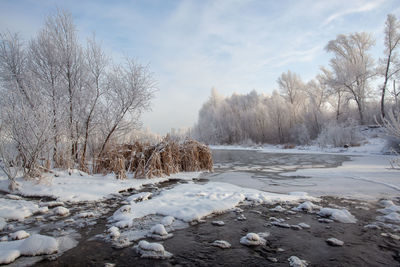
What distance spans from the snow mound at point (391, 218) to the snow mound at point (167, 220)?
2.89m

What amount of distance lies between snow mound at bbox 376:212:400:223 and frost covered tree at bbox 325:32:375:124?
22.8m

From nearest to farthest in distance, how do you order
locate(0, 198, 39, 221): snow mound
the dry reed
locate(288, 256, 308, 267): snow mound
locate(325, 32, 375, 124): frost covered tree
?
locate(288, 256, 308, 267): snow mound < locate(0, 198, 39, 221): snow mound < the dry reed < locate(325, 32, 375, 124): frost covered tree

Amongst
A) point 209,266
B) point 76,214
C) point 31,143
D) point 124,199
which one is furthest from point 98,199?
point 209,266

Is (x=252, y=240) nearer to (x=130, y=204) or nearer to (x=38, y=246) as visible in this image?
(x=38, y=246)

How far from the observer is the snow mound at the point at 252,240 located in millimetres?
2404

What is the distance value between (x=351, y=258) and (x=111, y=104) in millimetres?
7163

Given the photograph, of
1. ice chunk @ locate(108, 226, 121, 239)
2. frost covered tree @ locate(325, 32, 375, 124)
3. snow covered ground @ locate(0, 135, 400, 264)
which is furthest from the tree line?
ice chunk @ locate(108, 226, 121, 239)

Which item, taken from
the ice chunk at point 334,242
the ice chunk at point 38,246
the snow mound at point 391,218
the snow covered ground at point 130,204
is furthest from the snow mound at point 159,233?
the snow mound at point 391,218

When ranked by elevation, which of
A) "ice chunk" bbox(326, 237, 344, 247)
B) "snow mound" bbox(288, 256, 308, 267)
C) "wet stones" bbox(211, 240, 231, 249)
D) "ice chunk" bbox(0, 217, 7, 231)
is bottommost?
"ice chunk" bbox(326, 237, 344, 247)

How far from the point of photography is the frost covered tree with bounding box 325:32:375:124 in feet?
72.2

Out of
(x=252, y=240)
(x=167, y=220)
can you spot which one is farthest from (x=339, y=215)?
(x=167, y=220)

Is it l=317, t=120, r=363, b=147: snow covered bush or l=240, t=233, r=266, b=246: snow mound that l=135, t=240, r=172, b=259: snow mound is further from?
l=317, t=120, r=363, b=147: snow covered bush

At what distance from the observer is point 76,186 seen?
16.0 feet

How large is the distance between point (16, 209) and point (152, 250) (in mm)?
2704
